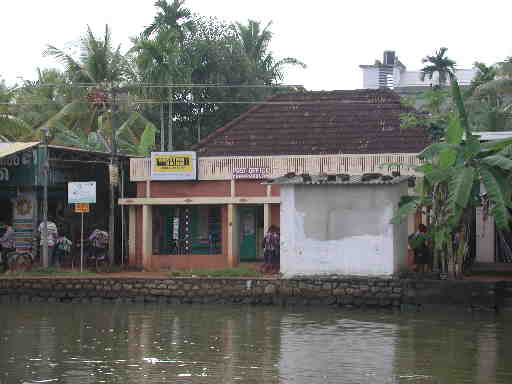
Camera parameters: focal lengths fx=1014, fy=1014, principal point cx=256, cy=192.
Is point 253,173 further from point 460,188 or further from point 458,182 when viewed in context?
point 460,188

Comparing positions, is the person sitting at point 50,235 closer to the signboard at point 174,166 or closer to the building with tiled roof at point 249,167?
the building with tiled roof at point 249,167

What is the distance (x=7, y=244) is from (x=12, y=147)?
2793 millimetres

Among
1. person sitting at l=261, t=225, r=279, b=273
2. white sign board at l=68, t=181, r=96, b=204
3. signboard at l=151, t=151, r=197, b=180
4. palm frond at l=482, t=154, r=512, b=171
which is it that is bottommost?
person sitting at l=261, t=225, r=279, b=273

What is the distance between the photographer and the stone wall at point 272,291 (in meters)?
23.6

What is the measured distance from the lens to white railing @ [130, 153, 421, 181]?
92.7ft

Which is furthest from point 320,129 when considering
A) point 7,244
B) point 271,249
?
point 7,244

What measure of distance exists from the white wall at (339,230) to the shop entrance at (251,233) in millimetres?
4889

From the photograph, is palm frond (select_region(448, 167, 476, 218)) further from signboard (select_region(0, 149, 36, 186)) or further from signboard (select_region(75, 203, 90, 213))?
signboard (select_region(0, 149, 36, 186))

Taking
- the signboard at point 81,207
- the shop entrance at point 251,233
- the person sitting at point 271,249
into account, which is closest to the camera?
the person sitting at point 271,249

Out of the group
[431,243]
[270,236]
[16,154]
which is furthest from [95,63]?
[431,243]

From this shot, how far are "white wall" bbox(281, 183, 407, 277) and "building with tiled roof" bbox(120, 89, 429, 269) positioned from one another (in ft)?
8.48

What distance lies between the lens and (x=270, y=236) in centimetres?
2733

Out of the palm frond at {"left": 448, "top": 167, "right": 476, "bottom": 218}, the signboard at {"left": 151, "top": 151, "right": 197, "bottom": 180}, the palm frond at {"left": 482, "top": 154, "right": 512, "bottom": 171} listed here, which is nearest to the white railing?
the signboard at {"left": 151, "top": 151, "right": 197, "bottom": 180}

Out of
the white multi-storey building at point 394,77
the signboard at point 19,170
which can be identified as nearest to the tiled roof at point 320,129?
the signboard at point 19,170
